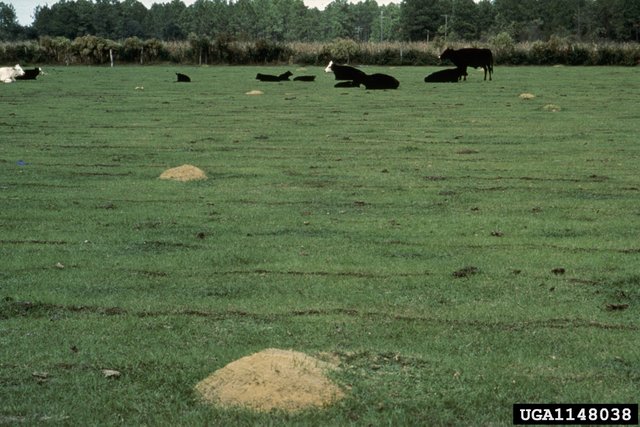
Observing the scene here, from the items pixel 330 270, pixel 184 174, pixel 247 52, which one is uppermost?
pixel 247 52

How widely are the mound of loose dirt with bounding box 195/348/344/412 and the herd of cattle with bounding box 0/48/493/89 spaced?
34309 millimetres

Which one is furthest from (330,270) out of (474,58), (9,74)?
(9,74)

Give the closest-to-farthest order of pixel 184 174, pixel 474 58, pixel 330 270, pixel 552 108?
pixel 330 270 < pixel 184 174 < pixel 552 108 < pixel 474 58

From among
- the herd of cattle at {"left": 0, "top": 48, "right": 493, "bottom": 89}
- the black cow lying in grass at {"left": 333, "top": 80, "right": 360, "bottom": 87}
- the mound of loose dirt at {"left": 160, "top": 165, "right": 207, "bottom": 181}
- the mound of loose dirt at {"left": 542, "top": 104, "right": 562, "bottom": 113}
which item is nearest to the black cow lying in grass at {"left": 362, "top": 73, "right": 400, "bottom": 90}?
the herd of cattle at {"left": 0, "top": 48, "right": 493, "bottom": 89}

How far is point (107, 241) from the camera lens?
12.2 metres

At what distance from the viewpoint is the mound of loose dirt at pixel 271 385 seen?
6.38 m

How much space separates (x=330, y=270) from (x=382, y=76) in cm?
3081

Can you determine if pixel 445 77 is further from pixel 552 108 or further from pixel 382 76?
pixel 552 108

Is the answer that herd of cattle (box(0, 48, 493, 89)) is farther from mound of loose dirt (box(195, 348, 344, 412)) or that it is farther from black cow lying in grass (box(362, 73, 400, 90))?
mound of loose dirt (box(195, 348, 344, 412))

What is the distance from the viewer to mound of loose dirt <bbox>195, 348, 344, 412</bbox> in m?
6.38

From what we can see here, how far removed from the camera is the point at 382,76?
133 feet

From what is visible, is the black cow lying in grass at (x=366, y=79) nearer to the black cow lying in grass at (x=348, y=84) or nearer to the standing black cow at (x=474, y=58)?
the black cow lying in grass at (x=348, y=84)

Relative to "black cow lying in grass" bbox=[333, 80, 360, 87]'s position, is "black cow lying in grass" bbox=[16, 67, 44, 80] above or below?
above

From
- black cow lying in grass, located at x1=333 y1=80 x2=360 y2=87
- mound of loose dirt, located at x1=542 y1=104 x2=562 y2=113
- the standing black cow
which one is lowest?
mound of loose dirt, located at x1=542 y1=104 x2=562 y2=113
